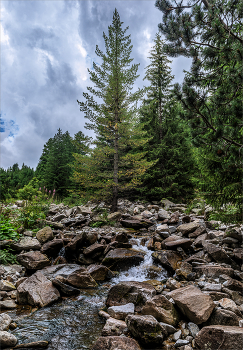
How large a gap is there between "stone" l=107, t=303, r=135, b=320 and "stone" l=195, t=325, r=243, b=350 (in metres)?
1.17

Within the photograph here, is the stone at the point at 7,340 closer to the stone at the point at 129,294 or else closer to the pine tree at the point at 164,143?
the stone at the point at 129,294

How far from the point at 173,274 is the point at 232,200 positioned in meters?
2.41

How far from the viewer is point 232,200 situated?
150 inches

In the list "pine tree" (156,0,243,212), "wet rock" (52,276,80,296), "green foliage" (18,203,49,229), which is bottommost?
"wet rock" (52,276,80,296)

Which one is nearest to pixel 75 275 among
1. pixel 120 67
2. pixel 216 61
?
pixel 216 61

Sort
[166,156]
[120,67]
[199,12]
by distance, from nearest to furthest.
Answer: [199,12] < [120,67] < [166,156]

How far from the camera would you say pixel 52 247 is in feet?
19.6

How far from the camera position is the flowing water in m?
2.64

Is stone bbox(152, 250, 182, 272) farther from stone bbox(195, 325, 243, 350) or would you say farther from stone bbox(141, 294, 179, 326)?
stone bbox(195, 325, 243, 350)

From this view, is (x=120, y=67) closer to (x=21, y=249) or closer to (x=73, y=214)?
(x=73, y=214)

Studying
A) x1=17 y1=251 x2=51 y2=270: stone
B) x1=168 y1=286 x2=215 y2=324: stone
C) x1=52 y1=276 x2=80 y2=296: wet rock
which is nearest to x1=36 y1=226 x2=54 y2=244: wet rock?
x1=17 y1=251 x2=51 y2=270: stone

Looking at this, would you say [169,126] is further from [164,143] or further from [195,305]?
[195,305]

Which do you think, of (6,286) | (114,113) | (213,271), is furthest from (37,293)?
(114,113)

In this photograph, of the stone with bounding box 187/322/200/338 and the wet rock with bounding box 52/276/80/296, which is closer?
the stone with bounding box 187/322/200/338
